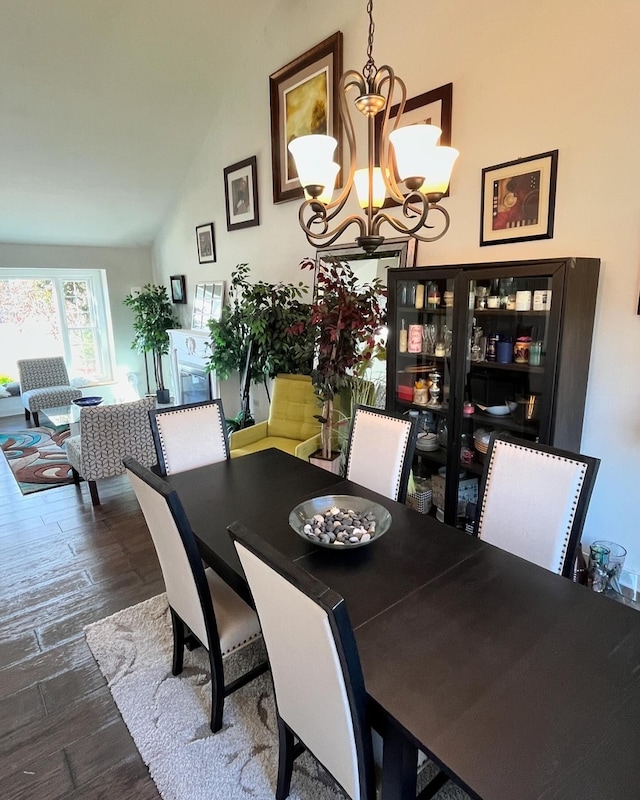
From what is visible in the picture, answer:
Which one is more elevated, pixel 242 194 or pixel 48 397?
pixel 242 194

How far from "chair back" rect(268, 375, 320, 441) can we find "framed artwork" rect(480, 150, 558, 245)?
5.64ft

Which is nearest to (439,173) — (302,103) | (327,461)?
(327,461)

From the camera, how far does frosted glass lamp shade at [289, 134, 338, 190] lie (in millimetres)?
1636

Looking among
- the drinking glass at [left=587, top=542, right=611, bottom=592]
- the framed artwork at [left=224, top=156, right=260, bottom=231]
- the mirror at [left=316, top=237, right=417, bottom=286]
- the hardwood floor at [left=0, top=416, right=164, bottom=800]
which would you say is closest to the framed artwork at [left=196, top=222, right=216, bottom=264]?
the framed artwork at [left=224, top=156, right=260, bottom=231]

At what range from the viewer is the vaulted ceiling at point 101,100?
11.2 feet

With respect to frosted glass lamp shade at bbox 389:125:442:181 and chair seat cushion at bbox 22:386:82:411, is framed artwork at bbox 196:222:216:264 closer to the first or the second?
chair seat cushion at bbox 22:386:82:411

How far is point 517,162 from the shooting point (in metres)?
2.46

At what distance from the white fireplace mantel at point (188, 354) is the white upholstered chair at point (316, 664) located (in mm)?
3926

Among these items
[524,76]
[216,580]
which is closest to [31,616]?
[216,580]

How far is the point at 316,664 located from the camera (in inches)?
41.4

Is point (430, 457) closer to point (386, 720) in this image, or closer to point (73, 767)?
point (386, 720)

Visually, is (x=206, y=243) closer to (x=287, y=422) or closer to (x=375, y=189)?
(x=287, y=422)

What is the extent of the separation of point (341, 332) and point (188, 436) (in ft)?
4.17

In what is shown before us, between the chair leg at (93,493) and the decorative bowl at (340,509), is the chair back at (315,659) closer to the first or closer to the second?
the decorative bowl at (340,509)
